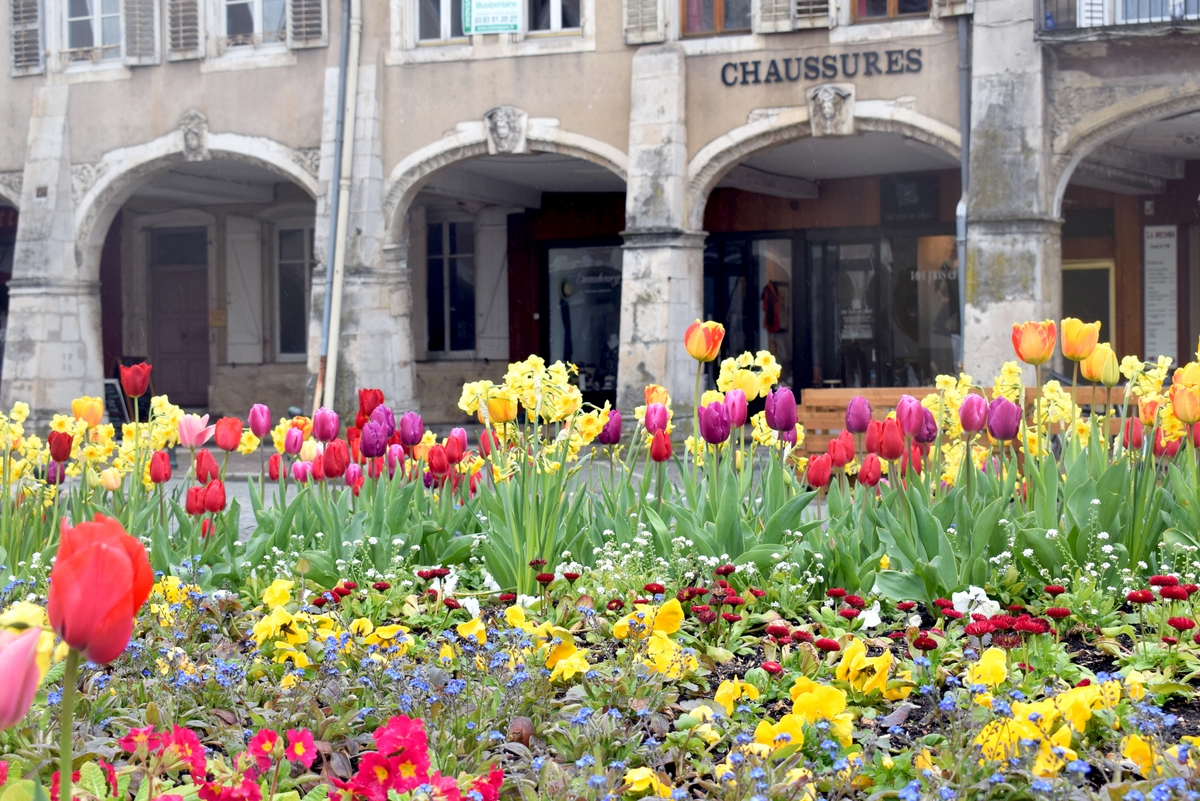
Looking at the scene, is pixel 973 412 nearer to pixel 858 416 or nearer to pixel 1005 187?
pixel 858 416

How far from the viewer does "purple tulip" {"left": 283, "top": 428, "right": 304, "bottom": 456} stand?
4.89m

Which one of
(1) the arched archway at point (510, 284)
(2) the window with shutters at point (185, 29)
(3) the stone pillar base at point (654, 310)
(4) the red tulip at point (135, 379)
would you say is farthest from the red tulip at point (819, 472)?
(1) the arched archway at point (510, 284)

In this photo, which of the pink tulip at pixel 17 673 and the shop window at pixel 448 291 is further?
the shop window at pixel 448 291

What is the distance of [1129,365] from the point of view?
4.29 m

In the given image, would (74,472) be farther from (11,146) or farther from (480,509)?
(11,146)

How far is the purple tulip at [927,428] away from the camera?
4.12 metres

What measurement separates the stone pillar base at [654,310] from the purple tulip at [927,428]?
9864 millimetres

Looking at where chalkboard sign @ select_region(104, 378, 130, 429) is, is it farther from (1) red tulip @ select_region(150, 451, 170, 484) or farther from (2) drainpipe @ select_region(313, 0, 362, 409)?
(1) red tulip @ select_region(150, 451, 170, 484)

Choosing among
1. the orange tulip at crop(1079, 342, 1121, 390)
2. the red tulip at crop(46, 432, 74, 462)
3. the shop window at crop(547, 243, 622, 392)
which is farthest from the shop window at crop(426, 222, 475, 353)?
the orange tulip at crop(1079, 342, 1121, 390)

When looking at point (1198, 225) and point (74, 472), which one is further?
point (1198, 225)

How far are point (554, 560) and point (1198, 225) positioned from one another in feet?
50.8

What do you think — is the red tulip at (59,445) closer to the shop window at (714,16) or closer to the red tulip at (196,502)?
the red tulip at (196,502)

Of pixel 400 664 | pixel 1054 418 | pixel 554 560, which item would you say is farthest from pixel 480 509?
pixel 1054 418

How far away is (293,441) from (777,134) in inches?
395
